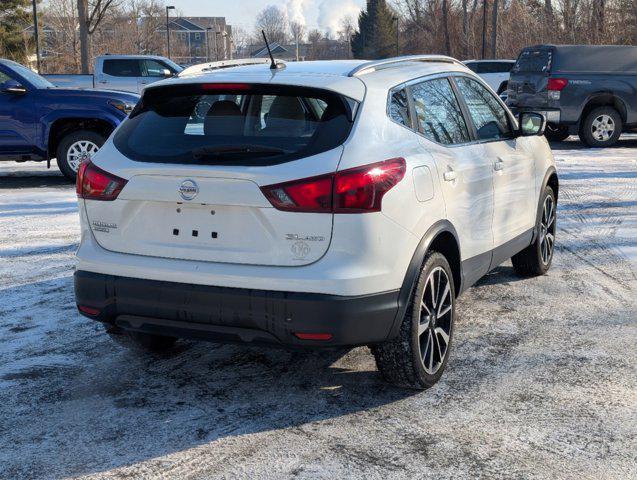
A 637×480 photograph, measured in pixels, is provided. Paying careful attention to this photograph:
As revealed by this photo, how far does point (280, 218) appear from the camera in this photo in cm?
365

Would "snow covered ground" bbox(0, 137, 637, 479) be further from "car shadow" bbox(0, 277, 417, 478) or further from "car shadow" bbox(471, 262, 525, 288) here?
"car shadow" bbox(471, 262, 525, 288)

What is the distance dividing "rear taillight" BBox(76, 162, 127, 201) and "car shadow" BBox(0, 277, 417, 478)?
99 centimetres

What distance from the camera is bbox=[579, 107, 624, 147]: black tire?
54.5 feet

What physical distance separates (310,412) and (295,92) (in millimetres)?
1506

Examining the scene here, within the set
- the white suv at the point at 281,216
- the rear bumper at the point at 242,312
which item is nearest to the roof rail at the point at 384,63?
the white suv at the point at 281,216

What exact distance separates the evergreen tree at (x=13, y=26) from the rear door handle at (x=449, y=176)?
6014cm

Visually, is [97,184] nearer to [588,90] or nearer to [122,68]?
[588,90]

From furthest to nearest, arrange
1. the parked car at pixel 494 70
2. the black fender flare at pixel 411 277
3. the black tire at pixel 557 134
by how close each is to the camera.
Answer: the parked car at pixel 494 70 → the black tire at pixel 557 134 → the black fender flare at pixel 411 277

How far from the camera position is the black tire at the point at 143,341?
4.70 meters

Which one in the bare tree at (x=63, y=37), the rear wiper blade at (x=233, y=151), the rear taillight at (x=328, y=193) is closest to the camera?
the rear taillight at (x=328, y=193)

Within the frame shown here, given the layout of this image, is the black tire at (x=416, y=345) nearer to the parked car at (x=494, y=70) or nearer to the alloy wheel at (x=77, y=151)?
the alloy wheel at (x=77, y=151)

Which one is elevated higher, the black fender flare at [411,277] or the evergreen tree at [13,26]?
the evergreen tree at [13,26]

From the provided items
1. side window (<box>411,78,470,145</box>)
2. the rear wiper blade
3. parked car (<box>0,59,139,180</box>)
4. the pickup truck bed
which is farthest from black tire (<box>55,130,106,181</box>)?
the pickup truck bed

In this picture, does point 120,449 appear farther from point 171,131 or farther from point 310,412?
point 171,131
